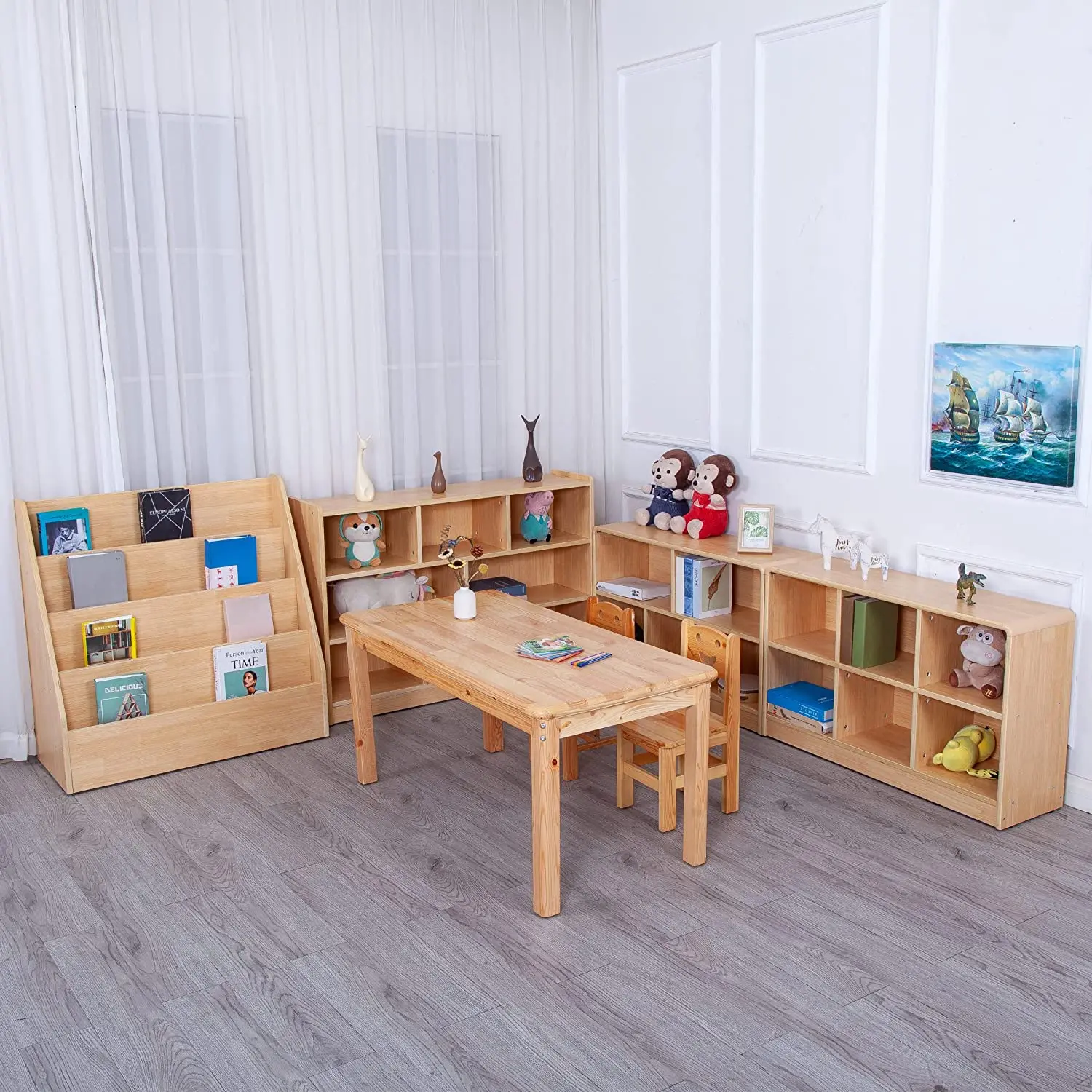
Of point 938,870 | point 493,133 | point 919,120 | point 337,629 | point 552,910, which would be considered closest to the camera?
point 552,910

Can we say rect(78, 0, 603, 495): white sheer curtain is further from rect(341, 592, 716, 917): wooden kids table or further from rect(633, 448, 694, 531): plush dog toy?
rect(341, 592, 716, 917): wooden kids table

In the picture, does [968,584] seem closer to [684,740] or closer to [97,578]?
[684,740]

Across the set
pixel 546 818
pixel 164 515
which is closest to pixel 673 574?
pixel 546 818

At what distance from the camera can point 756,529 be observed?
4844 mm

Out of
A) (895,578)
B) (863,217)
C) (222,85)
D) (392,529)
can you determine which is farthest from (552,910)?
(222,85)

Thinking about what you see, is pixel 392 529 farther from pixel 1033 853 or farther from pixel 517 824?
pixel 1033 853

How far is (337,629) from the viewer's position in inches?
201

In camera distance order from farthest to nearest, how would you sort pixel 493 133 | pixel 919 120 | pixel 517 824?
1. pixel 493 133
2. pixel 919 120
3. pixel 517 824

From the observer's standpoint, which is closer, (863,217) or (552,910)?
(552,910)

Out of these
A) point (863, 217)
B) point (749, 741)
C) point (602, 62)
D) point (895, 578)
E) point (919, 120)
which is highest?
point (602, 62)

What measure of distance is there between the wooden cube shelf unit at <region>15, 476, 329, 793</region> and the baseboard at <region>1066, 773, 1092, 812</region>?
279cm

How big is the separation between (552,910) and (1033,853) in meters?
1.54

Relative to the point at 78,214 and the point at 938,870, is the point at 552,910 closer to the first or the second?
the point at 938,870

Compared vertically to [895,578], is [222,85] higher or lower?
higher
